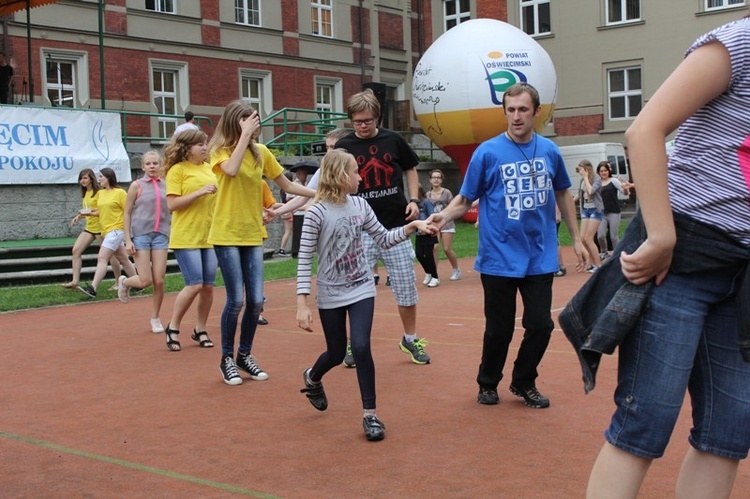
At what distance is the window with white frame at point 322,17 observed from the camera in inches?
1453

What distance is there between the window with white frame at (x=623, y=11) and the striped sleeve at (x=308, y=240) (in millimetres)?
34665

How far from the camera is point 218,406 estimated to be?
671 centimetres

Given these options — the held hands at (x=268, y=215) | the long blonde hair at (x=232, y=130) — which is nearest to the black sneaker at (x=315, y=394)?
the long blonde hair at (x=232, y=130)

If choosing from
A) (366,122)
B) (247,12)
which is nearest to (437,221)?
(366,122)

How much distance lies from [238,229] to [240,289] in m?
0.46

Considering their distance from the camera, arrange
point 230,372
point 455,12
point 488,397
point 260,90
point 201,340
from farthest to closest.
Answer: point 455,12 → point 260,90 → point 201,340 → point 230,372 → point 488,397

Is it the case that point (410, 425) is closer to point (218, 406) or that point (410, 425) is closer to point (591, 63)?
point (218, 406)

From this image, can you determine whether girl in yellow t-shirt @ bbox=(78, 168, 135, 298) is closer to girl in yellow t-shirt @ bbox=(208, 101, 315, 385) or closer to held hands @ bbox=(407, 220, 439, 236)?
girl in yellow t-shirt @ bbox=(208, 101, 315, 385)

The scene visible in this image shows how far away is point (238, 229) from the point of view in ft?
24.6

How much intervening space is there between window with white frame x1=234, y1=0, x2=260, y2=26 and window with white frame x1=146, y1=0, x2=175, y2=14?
2694mm

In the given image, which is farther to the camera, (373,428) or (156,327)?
(156,327)

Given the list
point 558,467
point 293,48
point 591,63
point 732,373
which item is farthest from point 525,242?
point 591,63

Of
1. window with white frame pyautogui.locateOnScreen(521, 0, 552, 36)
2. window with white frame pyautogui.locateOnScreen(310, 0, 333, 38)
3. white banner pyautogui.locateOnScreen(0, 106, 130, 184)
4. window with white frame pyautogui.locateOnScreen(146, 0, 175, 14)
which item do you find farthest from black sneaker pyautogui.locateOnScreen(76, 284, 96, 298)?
window with white frame pyautogui.locateOnScreen(521, 0, 552, 36)

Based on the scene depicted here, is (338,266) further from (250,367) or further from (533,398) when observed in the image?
(250,367)
